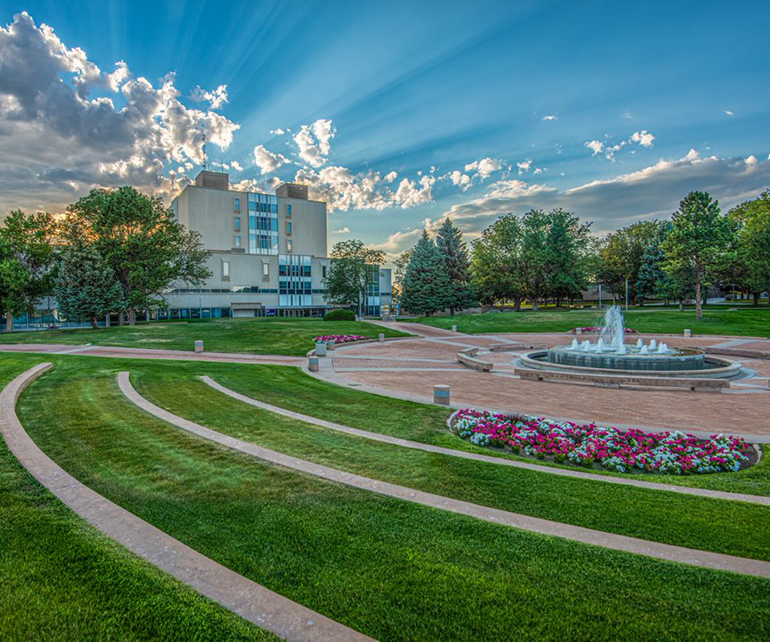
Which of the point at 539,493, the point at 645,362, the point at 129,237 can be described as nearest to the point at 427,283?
the point at 129,237

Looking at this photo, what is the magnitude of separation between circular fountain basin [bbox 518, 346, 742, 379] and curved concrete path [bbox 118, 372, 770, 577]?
36.9 ft

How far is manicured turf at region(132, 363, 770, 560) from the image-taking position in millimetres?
4555

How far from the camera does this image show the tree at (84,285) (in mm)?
34312

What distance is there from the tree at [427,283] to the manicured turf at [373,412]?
40131 mm

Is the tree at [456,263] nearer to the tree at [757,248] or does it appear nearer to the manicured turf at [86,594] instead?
the tree at [757,248]

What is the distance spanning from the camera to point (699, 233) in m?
36.6

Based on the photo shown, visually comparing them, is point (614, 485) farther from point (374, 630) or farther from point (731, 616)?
point (374, 630)

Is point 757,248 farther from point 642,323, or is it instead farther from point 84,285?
point 84,285

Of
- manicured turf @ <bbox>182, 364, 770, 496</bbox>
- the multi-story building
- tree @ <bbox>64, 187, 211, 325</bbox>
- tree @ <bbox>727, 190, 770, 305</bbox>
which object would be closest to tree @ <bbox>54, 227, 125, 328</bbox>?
tree @ <bbox>64, 187, 211, 325</bbox>

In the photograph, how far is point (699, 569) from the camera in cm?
385

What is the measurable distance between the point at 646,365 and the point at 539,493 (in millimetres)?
12730

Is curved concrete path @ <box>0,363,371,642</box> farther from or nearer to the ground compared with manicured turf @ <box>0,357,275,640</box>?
nearer to the ground

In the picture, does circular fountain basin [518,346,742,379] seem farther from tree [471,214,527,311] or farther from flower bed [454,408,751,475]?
tree [471,214,527,311]

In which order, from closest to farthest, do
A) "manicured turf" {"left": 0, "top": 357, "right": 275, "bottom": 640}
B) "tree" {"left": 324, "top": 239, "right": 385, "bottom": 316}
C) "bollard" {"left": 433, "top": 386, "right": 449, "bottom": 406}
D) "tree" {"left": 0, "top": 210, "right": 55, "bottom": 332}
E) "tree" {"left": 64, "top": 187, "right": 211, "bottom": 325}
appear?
"manicured turf" {"left": 0, "top": 357, "right": 275, "bottom": 640}
"bollard" {"left": 433, "top": 386, "right": 449, "bottom": 406}
"tree" {"left": 0, "top": 210, "right": 55, "bottom": 332}
"tree" {"left": 64, "top": 187, "right": 211, "bottom": 325}
"tree" {"left": 324, "top": 239, "right": 385, "bottom": 316}
